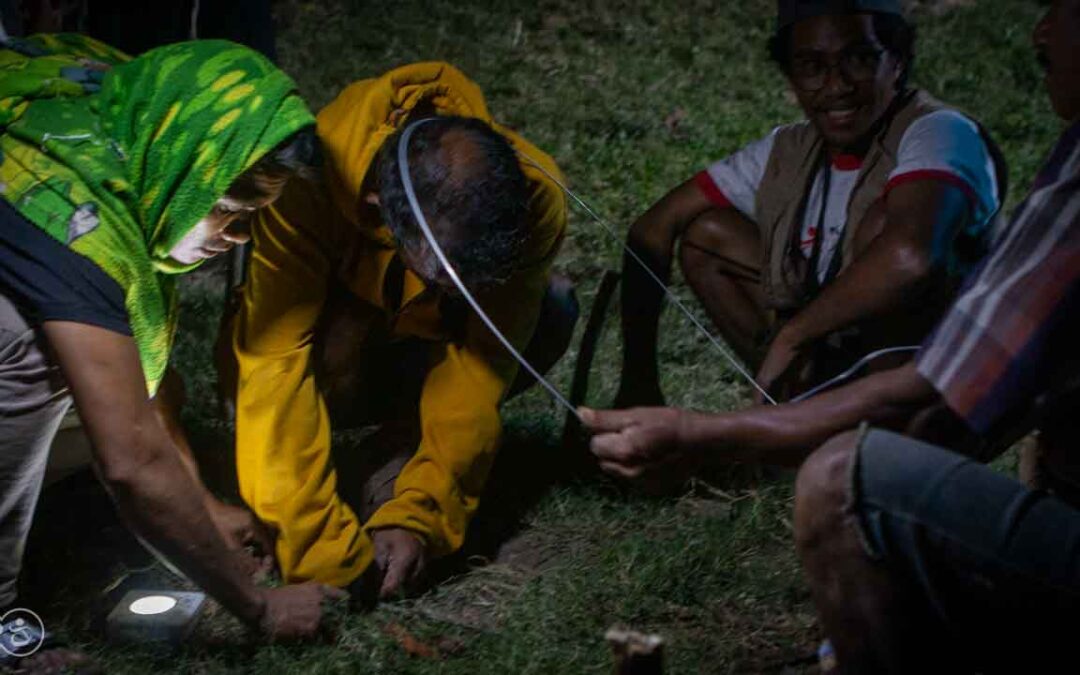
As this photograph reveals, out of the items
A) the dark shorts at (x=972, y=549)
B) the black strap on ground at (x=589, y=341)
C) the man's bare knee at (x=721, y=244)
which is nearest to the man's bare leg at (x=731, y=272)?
the man's bare knee at (x=721, y=244)

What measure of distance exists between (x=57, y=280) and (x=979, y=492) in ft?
5.51

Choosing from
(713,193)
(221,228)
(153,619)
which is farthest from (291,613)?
(713,193)

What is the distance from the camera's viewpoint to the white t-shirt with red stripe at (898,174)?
3.32 meters

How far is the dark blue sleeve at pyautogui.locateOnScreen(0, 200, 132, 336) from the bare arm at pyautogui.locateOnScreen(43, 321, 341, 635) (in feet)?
0.08

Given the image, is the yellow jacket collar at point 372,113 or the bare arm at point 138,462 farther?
the yellow jacket collar at point 372,113

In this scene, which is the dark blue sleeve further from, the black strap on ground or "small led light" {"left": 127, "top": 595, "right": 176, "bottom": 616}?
the black strap on ground

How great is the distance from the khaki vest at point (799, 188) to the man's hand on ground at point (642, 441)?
134cm

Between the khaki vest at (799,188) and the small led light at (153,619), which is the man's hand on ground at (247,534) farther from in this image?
the khaki vest at (799,188)

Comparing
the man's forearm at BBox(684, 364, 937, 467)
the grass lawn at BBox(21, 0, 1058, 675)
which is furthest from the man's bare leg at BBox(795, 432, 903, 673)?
the grass lawn at BBox(21, 0, 1058, 675)

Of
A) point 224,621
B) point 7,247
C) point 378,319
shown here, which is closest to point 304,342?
point 378,319

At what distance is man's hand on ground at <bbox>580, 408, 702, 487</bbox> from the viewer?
2.33 metres

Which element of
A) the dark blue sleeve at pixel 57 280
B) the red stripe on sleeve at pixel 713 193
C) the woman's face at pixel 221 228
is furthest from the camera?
the red stripe on sleeve at pixel 713 193

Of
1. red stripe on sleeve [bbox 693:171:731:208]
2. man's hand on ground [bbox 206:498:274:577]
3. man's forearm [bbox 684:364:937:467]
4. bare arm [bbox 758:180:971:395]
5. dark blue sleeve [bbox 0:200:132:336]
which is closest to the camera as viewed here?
man's forearm [bbox 684:364:937:467]

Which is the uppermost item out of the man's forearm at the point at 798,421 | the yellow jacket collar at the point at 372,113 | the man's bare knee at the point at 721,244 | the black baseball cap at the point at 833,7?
the black baseball cap at the point at 833,7
